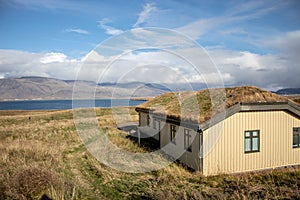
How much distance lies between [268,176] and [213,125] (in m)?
3.52

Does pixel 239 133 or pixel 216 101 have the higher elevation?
pixel 216 101

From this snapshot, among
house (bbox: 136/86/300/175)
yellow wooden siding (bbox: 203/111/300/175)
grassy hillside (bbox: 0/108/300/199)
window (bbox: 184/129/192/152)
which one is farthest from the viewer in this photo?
window (bbox: 184/129/192/152)

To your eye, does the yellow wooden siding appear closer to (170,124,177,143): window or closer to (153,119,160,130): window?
(170,124,177,143): window

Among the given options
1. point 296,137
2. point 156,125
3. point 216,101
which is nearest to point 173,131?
point 216,101

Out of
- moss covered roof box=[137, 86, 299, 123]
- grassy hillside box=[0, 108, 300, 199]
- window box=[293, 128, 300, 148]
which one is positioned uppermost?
→ moss covered roof box=[137, 86, 299, 123]

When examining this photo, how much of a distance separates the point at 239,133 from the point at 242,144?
0.60 metres

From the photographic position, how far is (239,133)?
11.9 metres

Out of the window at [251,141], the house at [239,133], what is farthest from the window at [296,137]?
the window at [251,141]

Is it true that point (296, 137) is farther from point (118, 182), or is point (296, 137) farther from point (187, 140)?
point (118, 182)

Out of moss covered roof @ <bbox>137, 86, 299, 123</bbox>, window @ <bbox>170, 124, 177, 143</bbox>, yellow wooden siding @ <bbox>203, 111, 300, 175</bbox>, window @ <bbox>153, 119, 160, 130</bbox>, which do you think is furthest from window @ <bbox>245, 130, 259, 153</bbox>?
window @ <bbox>153, 119, 160, 130</bbox>

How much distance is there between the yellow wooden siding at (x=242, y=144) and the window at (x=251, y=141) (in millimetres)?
219

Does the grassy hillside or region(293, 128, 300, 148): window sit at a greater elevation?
region(293, 128, 300, 148): window

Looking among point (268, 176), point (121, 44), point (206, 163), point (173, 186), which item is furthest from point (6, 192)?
point (268, 176)

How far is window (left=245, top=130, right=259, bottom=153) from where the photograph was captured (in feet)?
39.8
